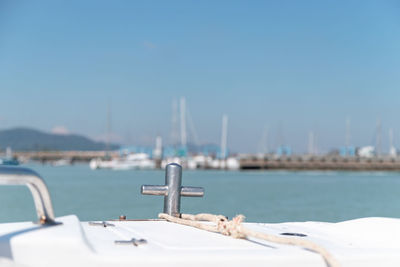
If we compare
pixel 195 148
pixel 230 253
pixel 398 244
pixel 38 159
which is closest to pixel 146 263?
pixel 230 253

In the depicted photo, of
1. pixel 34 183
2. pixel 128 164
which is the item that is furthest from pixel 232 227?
pixel 128 164

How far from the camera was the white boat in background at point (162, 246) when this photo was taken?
1.81 metres

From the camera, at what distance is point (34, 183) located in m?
2.03

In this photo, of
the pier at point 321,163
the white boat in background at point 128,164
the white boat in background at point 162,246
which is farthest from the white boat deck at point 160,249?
the white boat in background at point 128,164

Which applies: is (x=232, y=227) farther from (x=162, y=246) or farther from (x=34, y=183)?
(x=34, y=183)

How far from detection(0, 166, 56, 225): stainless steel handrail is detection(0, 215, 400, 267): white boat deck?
0.05 meters

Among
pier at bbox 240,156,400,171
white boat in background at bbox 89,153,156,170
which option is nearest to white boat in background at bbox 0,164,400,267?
pier at bbox 240,156,400,171

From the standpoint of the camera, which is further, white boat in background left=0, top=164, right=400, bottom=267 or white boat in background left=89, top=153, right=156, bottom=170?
white boat in background left=89, top=153, right=156, bottom=170

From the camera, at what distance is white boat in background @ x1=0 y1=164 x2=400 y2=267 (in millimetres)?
1811

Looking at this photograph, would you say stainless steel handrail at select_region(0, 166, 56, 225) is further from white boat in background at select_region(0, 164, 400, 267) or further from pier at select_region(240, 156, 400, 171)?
pier at select_region(240, 156, 400, 171)

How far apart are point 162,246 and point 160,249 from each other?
0.10 m

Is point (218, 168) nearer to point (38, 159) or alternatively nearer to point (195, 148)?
point (195, 148)

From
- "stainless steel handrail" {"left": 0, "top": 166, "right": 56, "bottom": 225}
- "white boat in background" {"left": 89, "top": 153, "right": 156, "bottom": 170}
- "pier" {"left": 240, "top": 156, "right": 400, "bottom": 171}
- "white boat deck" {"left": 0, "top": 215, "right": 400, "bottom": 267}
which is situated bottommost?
"white boat in background" {"left": 89, "top": 153, "right": 156, "bottom": 170}

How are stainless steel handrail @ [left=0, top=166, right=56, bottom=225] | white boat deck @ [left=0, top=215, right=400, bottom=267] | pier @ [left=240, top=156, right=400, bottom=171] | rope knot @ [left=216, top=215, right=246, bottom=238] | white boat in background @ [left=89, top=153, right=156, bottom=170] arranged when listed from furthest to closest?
1. white boat in background @ [left=89, top=153, right=156, bottom=170]
2. pier @ [left=240, top=156, right=400, bottom=171]
3. rope knot @ [left=216, top=215, right=246, bottom=238]
4. stainless steel handrail @ [left=0, top=166, right=56, bottom=225]
5. white boat deck @ [left=0, top=215, right=400, bottom=267]
